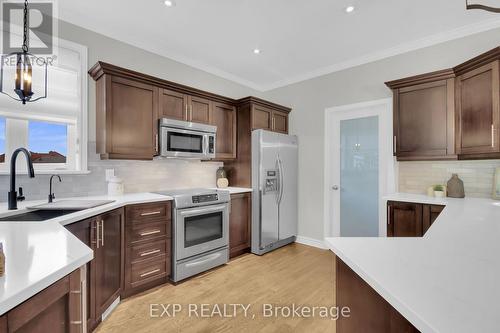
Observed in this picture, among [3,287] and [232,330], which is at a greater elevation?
[3,287]

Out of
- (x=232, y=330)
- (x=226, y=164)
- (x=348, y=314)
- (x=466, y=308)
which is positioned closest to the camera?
(x=466, y=308)

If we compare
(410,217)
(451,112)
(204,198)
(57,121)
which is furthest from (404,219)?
(57,121)

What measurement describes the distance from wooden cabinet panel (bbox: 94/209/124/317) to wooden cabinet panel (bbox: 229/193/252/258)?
1.43 m

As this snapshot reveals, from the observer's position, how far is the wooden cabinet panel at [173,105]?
2.95 metres

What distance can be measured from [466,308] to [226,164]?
362 cm

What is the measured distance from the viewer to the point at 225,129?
12.1 ft

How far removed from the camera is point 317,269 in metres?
3.05

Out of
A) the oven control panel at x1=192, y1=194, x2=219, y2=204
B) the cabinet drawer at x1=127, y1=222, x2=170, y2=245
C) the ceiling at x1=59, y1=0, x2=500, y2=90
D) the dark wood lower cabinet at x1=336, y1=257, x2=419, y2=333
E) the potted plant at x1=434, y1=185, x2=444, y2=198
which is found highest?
the ceiling at x1=59, y1=0, x2=500, y2=90

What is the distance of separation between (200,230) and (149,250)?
60 centimetres

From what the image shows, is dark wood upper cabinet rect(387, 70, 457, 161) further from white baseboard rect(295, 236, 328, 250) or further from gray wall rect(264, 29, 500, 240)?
white baseboard rect(295, 236, 328, 250)

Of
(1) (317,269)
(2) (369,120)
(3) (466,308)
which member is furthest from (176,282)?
(2) (369,120)

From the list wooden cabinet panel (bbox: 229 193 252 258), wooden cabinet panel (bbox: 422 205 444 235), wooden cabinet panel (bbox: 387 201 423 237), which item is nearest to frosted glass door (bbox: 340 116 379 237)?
wooden cabinet panel (bbox: 387 201 423 237)

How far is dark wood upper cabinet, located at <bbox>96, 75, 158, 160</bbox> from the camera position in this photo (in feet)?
8.30

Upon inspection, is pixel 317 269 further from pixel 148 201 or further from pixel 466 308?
pixel 466 308
